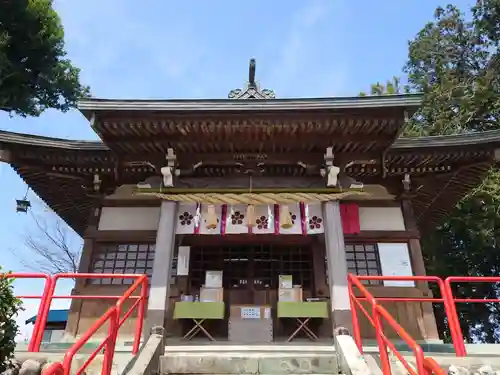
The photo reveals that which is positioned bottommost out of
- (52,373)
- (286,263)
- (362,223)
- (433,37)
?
(52,373)

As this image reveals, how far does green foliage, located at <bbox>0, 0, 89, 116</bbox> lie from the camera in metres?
18.2

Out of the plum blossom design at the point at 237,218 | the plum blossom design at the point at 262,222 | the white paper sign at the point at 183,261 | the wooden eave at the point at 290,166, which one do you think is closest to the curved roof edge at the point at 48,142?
the wooden eave at the point at 290,166

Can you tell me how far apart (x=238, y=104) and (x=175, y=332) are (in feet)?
16.3

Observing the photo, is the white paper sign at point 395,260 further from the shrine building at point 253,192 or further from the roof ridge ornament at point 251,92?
the roof ridge ornament at point 251,92

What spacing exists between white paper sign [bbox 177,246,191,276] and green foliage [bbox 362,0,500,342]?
1459 centimetres

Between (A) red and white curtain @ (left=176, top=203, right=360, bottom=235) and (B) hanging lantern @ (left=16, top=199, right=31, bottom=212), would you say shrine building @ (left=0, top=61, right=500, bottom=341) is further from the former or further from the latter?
(B) hanging lantern @ (left=16, top=199, right=31, bottom=212)

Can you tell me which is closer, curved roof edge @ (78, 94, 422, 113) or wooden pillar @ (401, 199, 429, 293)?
curved roof edge @ (78, 94, 422, 113)

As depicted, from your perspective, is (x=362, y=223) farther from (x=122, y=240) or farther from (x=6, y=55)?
(x=6, y=55)

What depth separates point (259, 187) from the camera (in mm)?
8414

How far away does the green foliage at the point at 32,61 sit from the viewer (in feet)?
59.8

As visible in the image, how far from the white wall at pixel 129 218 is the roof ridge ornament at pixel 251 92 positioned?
3.58m

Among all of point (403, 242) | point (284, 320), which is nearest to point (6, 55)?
point (284, 320)

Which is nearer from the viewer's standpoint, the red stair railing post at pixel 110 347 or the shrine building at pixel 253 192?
the red stair railing post at pixel 110 347

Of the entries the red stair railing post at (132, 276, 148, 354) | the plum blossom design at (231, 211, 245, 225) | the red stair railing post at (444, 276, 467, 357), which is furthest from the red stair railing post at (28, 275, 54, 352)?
the red stair railing post at (444, 276, 467, 357)
